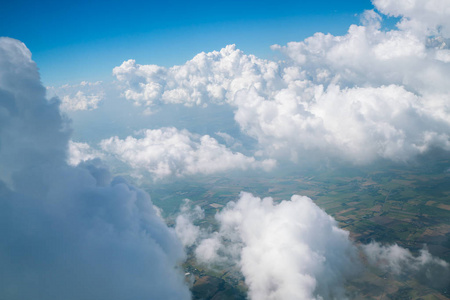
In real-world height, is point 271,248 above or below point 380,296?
above

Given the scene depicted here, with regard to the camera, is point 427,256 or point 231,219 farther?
point 231,219

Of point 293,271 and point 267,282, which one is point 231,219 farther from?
point 293,271

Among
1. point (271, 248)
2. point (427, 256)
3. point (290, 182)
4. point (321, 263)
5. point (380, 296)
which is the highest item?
point (290, 182)

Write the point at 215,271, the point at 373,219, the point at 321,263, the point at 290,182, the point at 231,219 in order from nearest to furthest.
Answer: the point at 321,263 → the point at 215,271 → the point at 373,219 → the point at 231,219 → the point at 290,182

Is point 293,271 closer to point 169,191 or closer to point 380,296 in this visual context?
point 380,296

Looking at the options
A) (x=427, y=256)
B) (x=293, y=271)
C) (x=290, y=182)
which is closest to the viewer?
(x=293, y=271)

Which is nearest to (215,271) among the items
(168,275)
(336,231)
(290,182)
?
(336,231)

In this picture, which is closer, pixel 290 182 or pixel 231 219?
pixel 231 219

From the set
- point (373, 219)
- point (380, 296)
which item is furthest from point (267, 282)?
point (373, 219)

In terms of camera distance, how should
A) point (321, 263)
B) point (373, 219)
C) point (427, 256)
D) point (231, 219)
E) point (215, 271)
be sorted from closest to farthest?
1. point (321, 263)
2. point (427, 256)
3. point (215, 271)
4. point (373, 219)
5. point (231, 219)
